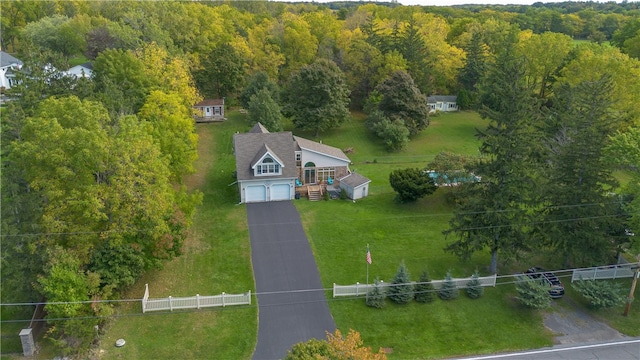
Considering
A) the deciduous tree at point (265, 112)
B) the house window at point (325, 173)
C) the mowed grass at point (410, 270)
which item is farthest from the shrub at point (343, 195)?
the deciduous tree at point (265, 112)

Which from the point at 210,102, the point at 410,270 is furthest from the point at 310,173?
the point at 210,102

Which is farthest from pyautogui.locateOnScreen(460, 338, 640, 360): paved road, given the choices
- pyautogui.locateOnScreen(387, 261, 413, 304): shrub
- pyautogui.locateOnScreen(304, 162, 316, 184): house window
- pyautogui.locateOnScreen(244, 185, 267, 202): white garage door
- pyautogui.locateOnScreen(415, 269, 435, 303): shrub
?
pyautogui.locateOnScreen(304, 162, 316, 184): house window

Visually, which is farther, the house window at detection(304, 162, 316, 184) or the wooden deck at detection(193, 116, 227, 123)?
the wooden deck at detection(193, 116, 227, 123)

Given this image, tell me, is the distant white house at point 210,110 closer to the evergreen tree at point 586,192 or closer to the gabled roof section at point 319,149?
the gabled roof section at point 319,149

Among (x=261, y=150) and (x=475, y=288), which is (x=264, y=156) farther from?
(x=475, y=288)

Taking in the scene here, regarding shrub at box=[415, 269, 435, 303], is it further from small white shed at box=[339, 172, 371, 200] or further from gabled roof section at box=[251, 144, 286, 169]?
gabled roof section at box=[251, 144, 286, 169]

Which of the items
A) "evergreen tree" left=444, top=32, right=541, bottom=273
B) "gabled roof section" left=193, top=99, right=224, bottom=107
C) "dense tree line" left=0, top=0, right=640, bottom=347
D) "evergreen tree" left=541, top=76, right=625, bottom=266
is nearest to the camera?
"dense tree line" left=0, top=0, right=640, bottom=347
